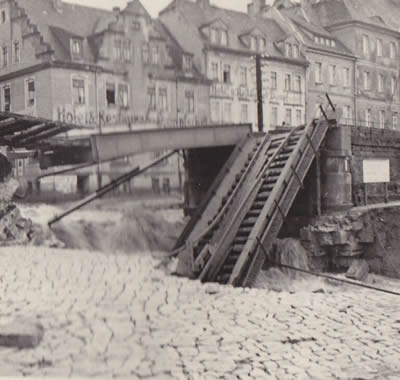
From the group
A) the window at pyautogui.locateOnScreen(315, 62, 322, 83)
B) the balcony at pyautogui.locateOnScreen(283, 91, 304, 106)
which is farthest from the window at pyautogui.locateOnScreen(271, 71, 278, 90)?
the window at pyautogui.locateOnScreen(315, 62, 322, 83)

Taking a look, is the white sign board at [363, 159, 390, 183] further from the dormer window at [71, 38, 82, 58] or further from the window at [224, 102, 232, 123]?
the dormer window at [71, 38, 82, 58]

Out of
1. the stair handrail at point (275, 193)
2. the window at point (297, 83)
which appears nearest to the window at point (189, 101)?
the window at point (297, 83)

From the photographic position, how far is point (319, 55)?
217 inches

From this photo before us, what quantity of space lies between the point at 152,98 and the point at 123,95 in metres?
0.28

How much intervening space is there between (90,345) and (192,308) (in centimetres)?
147

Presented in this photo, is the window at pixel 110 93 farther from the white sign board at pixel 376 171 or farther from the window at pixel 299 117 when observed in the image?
the white sign board at pixel 376 171

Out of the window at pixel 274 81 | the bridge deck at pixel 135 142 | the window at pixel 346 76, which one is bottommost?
the bridge deck at pixel 135 142

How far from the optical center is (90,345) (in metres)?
3.89

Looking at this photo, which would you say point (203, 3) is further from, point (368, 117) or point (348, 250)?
point (348, 250)

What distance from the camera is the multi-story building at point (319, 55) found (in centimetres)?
526

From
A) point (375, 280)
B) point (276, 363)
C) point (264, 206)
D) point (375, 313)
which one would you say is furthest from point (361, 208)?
point (276, 363)

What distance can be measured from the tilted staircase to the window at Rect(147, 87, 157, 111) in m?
2.79

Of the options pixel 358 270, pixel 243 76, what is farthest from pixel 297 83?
pixel 358 270

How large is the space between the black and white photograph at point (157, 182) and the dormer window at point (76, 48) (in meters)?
0.01
